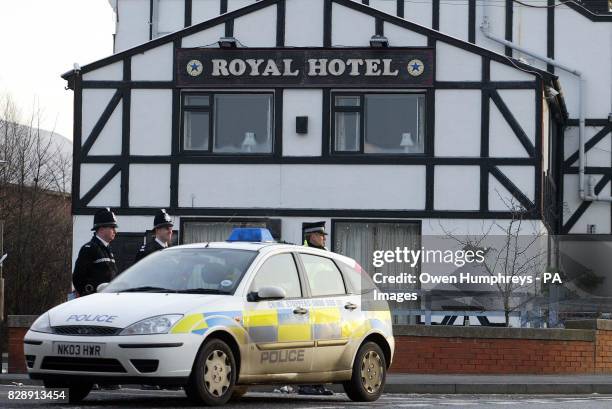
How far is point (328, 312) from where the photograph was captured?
547 inches

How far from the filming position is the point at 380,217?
31.1 metres

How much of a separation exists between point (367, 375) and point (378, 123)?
17611 millimetres

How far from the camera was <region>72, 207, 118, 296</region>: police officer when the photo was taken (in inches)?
594

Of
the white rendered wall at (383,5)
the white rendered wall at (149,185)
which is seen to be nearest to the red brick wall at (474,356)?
the white rendered wall at (149,185)

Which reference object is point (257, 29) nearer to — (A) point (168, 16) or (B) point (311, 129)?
(B) point (311, 129)

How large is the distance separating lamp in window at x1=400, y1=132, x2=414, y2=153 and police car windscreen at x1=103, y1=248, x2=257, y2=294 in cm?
1814

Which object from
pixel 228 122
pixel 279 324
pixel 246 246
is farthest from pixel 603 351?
pixel 228 122

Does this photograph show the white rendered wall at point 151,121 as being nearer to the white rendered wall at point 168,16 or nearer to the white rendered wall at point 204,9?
the white rendered wall at point 204,9

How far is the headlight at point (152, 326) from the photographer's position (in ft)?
38.6

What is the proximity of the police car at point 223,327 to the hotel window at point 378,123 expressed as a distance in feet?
54.5

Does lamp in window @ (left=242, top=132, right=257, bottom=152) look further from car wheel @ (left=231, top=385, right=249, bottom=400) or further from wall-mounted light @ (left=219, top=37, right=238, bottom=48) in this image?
car wheel @ (left=231, top=385, right=249, bottom=400)

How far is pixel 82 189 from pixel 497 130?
29.4ft

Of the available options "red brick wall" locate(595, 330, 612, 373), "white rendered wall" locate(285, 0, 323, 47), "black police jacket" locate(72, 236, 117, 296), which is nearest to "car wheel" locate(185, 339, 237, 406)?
"black police jacket" locate(72, 236, 117, 296)

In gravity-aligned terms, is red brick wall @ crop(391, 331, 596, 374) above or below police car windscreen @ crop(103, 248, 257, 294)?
→ below
